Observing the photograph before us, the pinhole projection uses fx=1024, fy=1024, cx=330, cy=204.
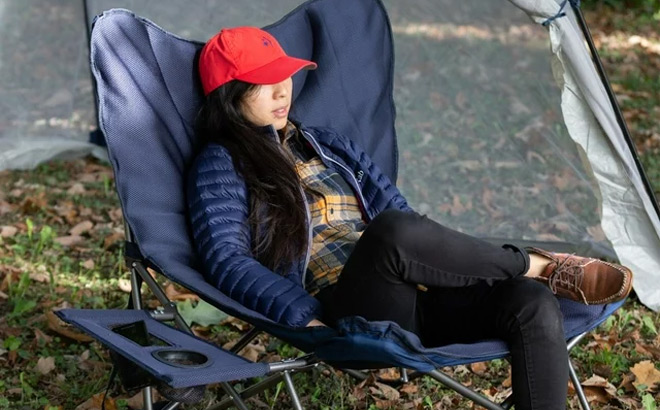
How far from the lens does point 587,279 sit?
7.72 ft

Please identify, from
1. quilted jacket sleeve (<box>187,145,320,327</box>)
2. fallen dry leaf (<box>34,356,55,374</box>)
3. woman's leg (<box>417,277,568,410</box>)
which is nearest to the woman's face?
quilted jacket sleeve (<box>187,145,320,327</box>)

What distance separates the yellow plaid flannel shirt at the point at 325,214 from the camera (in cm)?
253

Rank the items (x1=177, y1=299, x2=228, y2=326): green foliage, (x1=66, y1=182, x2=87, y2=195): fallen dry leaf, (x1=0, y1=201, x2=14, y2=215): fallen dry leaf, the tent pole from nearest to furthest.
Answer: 1. the tent pole
2. (x1=177, y1=299, x2=228, y2=326): green foliage
3. (x1=0, y1=201, x2=14, y2=215): fallen dry leaf
4. (x1=66, y1=182, x2=87, y2=195): fallen dry leaf

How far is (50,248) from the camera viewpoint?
149 inches

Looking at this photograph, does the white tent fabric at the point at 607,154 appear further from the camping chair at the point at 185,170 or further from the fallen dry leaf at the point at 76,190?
the fallen dry leaf at the point at 76,190

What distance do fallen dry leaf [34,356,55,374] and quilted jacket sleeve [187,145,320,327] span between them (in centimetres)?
75

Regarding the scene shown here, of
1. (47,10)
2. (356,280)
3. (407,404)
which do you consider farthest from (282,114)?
(47,10)

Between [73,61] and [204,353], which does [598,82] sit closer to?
[204,353]

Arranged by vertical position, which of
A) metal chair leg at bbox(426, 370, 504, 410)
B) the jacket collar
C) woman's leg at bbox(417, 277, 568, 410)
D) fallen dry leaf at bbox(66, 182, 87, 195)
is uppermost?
the jacket collar

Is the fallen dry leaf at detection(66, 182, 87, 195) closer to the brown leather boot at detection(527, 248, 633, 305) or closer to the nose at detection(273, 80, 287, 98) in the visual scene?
the nose at detection(273, 80, 287, 98)

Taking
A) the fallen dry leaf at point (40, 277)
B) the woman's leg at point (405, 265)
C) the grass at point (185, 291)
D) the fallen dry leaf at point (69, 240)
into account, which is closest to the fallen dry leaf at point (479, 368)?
the grass at point (185, 291)

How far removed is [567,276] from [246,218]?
778 millimetres

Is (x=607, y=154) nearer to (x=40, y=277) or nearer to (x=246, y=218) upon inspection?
(x=246, y=218)

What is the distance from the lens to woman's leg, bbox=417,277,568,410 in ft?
7.15
